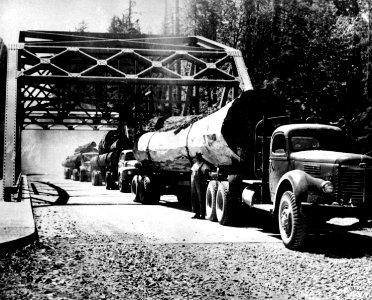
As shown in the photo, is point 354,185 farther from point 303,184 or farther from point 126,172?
point 126,172

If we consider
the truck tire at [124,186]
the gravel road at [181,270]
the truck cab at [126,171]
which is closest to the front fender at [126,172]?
the truck cab at [126,171]

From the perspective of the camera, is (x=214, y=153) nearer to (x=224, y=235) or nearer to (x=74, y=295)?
(x=224, y=235)

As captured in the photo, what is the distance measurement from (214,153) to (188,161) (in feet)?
9.10

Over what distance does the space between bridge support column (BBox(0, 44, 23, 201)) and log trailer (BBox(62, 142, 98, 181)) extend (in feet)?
72.8

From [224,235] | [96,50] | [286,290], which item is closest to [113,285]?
[286,290]

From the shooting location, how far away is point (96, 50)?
2036cm

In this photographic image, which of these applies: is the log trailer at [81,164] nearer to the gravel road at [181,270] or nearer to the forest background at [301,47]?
the forest background at [301,47]

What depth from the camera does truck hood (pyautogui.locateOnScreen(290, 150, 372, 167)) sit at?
30.6 feet

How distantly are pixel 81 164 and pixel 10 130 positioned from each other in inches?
1021

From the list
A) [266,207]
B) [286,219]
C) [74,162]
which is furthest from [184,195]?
[74,162]

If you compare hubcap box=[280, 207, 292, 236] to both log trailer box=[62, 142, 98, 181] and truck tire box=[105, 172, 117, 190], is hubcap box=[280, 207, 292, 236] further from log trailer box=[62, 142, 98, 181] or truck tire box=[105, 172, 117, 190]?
log trailer box=[62, 142, 98, 181]

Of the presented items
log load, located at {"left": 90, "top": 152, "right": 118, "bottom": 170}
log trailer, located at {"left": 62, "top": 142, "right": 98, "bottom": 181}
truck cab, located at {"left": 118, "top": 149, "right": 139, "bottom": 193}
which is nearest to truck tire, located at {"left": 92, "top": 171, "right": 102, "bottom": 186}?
log load, located at {"left": 90, "top": 152, "right": 118, "bottom": 170}

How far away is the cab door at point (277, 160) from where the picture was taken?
1066cm

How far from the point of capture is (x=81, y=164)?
4250 cm
